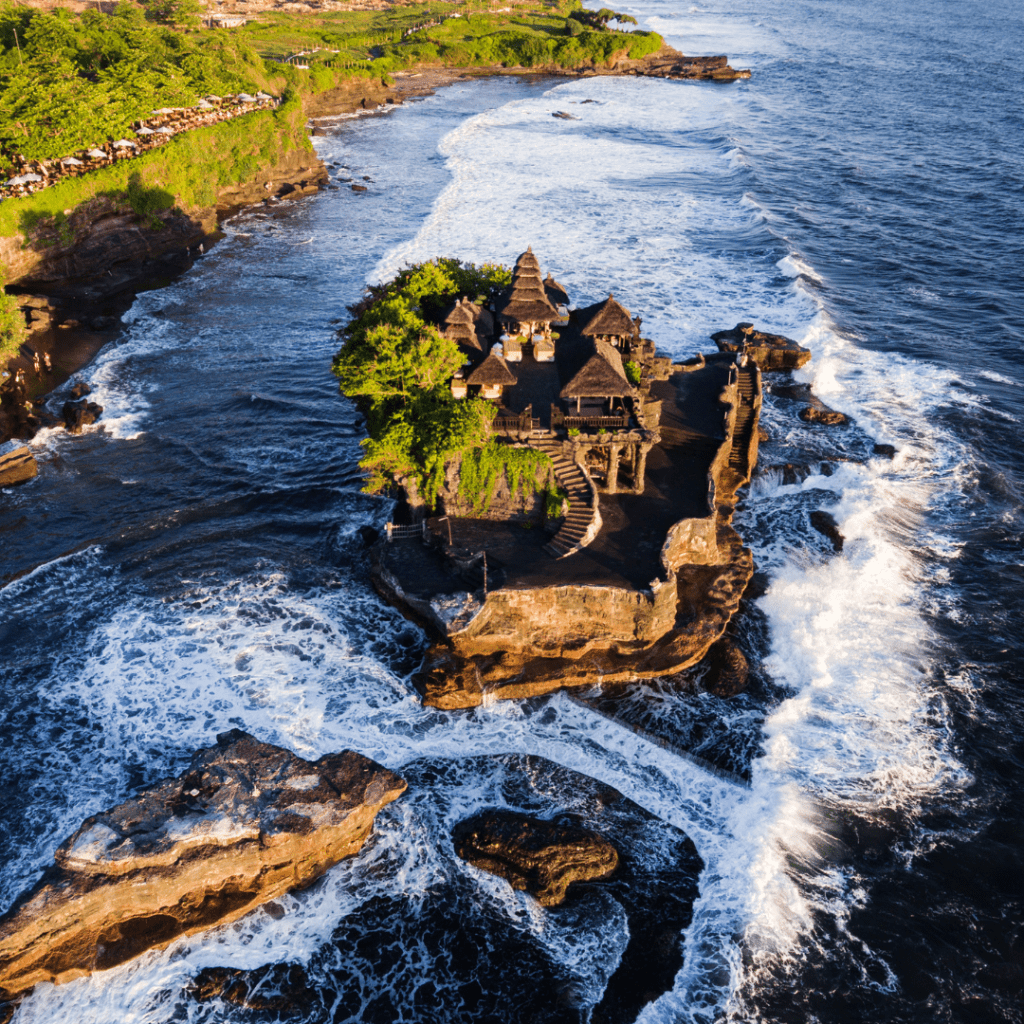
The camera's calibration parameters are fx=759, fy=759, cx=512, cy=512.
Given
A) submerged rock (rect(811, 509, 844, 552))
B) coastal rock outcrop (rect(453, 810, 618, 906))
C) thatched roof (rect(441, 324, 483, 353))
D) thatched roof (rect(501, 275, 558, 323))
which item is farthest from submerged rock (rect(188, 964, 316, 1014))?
submerged rock (rect(811, 509, 844, 552))

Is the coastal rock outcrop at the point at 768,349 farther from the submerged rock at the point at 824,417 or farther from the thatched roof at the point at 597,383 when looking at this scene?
the thatched roof at the point at 597,383

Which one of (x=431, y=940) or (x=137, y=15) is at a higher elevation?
(x=137, y=15)

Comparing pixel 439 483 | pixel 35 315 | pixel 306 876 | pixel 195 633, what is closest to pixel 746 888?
pixel 306 876

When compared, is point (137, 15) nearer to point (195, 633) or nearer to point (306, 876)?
point (195, 633)

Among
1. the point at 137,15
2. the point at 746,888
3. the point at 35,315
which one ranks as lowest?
the point at 746,888

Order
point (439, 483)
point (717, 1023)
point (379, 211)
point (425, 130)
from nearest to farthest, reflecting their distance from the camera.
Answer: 1. point (717, 1023)
2. point (439, 483)
3. point (379, 211)
4. point (425, 130)

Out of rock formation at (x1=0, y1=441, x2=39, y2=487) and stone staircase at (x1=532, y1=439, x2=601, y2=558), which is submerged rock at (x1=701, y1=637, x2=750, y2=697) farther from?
rock formation at (x1=0, y1=441, x2=39, y2=487)

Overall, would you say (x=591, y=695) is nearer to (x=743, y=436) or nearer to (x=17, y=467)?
(x=743, y=436)
